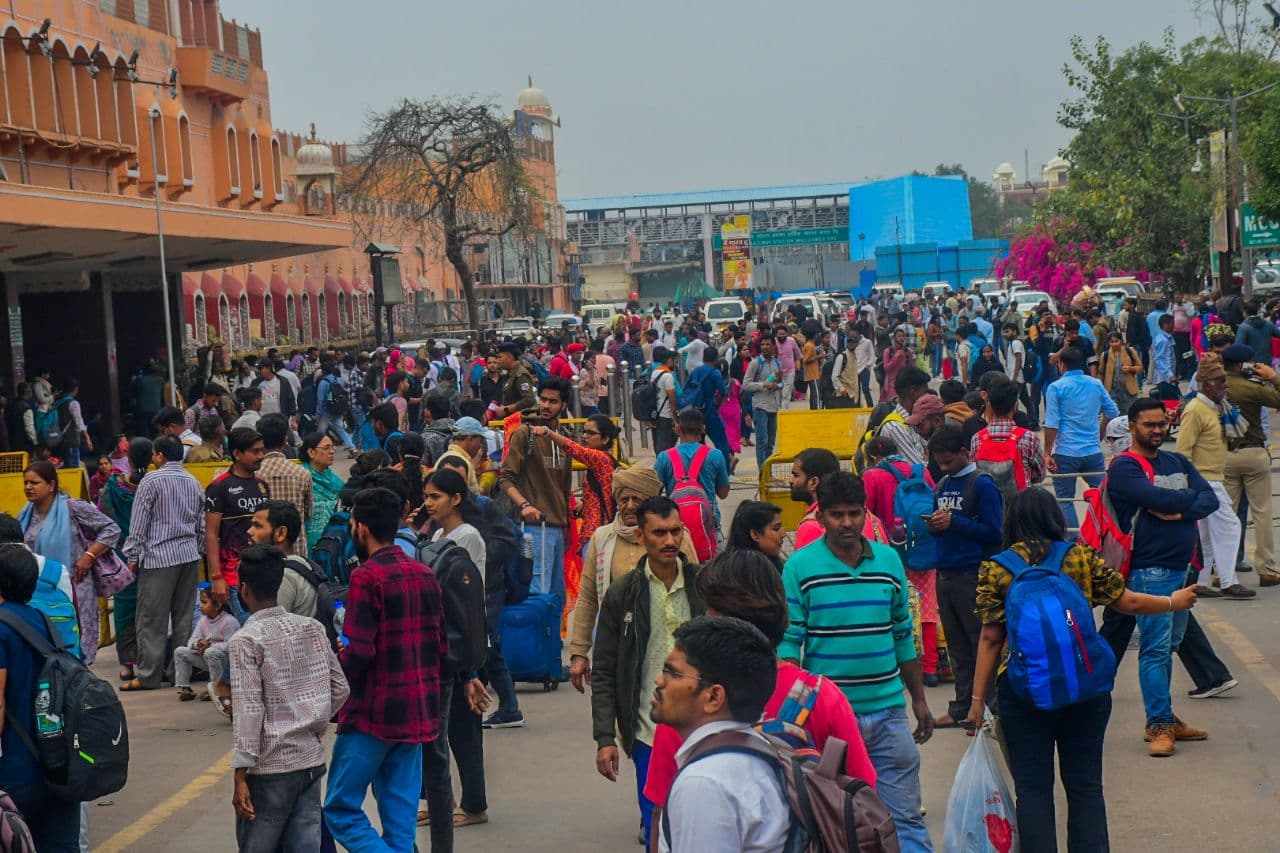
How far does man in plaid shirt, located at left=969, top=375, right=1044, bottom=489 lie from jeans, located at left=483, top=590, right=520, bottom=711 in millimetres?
2705

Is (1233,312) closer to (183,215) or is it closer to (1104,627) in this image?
(183,215)

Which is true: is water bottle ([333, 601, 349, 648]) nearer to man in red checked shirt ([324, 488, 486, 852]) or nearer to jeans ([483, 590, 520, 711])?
man in red checked shirt ([324, 488, 486, 852])

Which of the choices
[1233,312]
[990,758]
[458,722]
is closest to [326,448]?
[458,722]

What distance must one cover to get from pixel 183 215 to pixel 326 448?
1346 centimetres

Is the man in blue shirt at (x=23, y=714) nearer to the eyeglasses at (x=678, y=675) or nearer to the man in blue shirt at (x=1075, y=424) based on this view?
the eyeglasses at (x=678, y=675)

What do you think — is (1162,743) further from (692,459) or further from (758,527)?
(692,459)

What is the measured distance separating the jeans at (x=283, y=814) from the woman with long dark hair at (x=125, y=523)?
5.59m

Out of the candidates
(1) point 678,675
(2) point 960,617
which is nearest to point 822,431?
(2) point 960,617

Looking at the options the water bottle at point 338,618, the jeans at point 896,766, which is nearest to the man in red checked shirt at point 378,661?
the water bottle at point 338,618

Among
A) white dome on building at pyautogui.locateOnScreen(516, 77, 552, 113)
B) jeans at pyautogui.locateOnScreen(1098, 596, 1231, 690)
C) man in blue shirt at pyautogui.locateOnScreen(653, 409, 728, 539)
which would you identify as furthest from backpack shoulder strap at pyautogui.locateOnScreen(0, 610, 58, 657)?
white dome on building at pyautogui.locateOnScreen(516, 77, 552, 113)

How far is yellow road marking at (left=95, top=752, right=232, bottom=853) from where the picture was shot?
764 centimetres

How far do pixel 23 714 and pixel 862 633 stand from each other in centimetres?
276

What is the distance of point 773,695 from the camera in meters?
4.27

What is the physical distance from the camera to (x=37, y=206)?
62.2 ft
